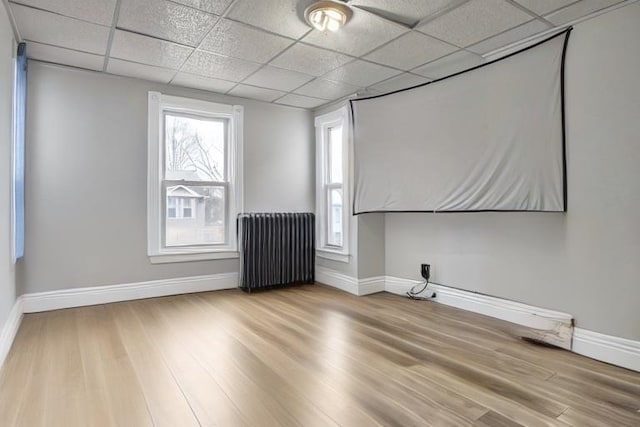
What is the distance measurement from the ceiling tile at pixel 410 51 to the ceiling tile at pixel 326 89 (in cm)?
72

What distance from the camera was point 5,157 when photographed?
2422 mm

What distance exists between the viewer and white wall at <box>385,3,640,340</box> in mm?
2293

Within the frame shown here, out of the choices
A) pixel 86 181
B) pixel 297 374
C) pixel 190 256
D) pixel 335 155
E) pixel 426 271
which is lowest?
pixel 297 374

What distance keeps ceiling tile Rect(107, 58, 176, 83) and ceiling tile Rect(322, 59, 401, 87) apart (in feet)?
5.33

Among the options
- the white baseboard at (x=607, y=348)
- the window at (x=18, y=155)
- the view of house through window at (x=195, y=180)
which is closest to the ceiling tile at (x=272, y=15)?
the window at (x=18, y=155)

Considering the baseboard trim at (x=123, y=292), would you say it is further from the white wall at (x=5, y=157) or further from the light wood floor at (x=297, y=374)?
the white wall at (x=5, y=157)

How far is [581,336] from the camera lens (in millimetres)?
2502

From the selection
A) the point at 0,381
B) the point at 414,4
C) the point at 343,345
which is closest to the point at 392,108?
the point at 414,4

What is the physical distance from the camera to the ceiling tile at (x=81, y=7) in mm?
2352

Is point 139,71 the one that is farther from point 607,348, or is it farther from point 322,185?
point 607,348

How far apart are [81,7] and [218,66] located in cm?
118

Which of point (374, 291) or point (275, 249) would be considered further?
point (275, 249)

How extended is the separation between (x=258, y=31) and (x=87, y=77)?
2012mm

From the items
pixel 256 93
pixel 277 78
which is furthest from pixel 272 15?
pixel 256 93
